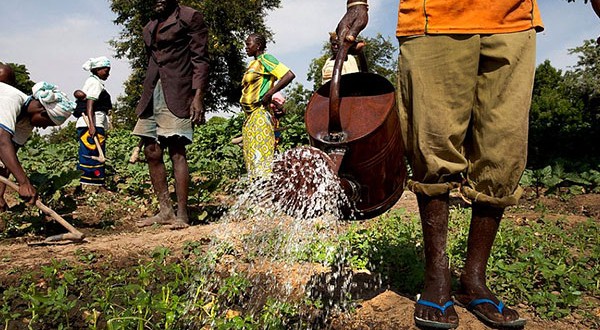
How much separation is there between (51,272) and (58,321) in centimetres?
42

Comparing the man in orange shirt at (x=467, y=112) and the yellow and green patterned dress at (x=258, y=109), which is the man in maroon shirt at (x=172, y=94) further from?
the man in orange shirt at (x=467, y=112)

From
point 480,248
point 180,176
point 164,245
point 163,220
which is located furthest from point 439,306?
point 163,220

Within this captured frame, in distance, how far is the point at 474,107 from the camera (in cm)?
208

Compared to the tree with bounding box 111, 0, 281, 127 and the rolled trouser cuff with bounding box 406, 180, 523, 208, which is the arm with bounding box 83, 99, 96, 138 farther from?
the tree with bounding box 111, 0, 281, 127

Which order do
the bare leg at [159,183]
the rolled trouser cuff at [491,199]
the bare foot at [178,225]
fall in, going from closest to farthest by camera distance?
the rolled trouser cuff at [491,199], the bare foot at [178,225], the bare leg at [159,183]

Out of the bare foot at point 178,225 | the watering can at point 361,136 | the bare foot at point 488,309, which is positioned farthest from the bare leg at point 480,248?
the bare foot at point 178,225

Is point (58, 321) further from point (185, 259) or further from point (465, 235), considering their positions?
point (465, 235)

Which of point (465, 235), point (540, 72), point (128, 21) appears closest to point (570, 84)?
point (540, 72)

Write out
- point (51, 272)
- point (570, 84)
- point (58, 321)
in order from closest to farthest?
point (58, 321) → point (51, 272) → point (570, 84)

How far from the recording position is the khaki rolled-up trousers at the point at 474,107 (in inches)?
77.7

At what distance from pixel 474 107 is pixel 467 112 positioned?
0.18 feet

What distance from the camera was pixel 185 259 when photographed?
9.92ft

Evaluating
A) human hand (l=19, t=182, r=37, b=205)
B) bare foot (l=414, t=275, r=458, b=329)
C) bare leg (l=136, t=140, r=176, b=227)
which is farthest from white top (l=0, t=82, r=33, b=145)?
bare foot (l=414, t=275, r=458, b=329)

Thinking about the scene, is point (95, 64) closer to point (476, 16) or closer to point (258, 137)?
point (258, 137)
